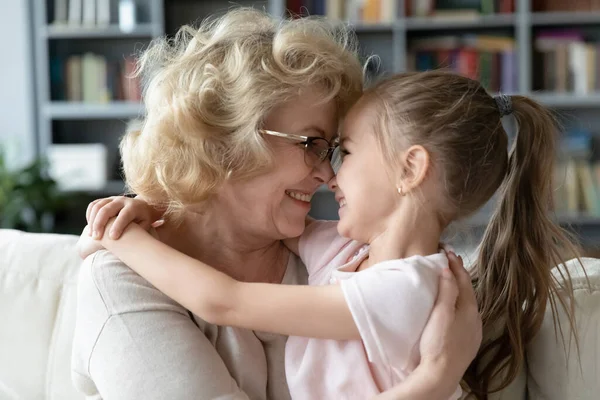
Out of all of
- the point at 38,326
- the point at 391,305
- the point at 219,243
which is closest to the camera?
the point at 391,305

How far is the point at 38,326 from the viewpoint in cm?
175

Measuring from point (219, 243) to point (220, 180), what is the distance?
16 cm

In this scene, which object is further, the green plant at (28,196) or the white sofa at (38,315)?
the green plant at (28,196)

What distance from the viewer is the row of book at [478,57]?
4.85 m

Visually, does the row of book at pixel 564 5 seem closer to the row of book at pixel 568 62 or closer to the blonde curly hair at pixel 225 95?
the row of book at pixel 568 62

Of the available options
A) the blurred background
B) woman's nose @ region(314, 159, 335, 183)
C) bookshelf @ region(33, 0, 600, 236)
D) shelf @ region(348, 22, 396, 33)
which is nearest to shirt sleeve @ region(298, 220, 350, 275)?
woman's nose @ region(314, 159, 335, 183)

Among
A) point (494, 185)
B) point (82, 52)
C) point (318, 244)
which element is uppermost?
point (82, 52)

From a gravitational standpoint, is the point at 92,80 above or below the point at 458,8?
below

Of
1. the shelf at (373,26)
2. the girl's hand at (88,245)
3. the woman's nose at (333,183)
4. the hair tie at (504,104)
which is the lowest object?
the girl's hand at (88,245)

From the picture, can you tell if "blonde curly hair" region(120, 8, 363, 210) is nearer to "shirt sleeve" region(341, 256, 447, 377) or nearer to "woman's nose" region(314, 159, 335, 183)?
"woman's nose" region(314, 159, 335, 183)

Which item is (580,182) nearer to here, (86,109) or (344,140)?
(86,109)

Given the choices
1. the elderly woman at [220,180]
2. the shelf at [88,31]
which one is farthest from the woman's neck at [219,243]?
the shelf at [88,31]

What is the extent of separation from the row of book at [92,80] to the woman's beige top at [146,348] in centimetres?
378

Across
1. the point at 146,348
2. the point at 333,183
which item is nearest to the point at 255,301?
the point at 146,348
